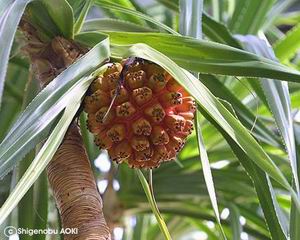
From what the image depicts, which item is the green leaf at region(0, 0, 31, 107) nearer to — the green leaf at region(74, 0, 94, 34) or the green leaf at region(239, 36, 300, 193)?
the green leaf at region(74, 0, 94, 34)

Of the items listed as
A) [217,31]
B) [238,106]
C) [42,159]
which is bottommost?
[42,159]

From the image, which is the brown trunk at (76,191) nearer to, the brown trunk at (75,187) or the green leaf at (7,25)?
the brown trunk at (75,187)

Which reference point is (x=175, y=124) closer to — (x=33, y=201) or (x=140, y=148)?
(x=140, y=148)

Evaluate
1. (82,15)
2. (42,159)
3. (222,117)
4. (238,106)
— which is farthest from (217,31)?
(42,159)

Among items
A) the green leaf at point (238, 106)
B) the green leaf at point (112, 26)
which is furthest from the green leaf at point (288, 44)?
the green leaf at point (112, 26)

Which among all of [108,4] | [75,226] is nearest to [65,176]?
[75,226]

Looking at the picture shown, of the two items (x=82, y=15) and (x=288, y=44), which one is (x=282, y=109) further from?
(x=288, y=44)

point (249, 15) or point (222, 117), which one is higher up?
point (249, 15)
